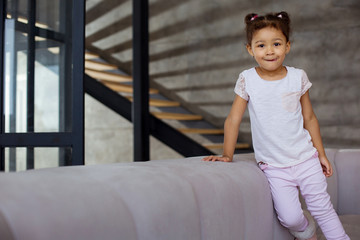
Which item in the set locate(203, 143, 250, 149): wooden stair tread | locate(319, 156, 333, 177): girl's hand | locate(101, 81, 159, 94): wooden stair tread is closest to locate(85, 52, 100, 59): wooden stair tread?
locate(101, 81, 159, 94): wooden stair tread

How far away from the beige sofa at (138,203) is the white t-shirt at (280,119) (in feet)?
0.68

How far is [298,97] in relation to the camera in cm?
153

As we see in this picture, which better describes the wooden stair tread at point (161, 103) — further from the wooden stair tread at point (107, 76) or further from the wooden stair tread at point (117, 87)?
the wooden stair tread at point (107, 76)

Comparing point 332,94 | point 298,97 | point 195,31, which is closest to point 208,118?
point 195,31

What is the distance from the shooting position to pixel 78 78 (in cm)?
240

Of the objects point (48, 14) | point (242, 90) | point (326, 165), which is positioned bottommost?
point (326, 165)

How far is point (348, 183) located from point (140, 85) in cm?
199

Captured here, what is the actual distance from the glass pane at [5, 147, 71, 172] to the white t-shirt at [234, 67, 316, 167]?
52.7 inches

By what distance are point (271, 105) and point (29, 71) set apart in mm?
1588

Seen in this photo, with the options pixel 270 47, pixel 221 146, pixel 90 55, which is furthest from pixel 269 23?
pixel 90 55

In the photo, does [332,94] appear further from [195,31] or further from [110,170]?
[110,170]

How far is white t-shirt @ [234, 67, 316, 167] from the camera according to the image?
1484 millimetres

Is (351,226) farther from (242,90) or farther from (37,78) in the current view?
(37,78)

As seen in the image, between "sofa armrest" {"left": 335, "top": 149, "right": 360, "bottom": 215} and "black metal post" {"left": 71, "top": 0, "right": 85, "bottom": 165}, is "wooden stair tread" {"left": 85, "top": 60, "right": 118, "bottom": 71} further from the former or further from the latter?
"sofa armrest" {"left": 335, "top": 149, "right": 360, "bottom": 215}
